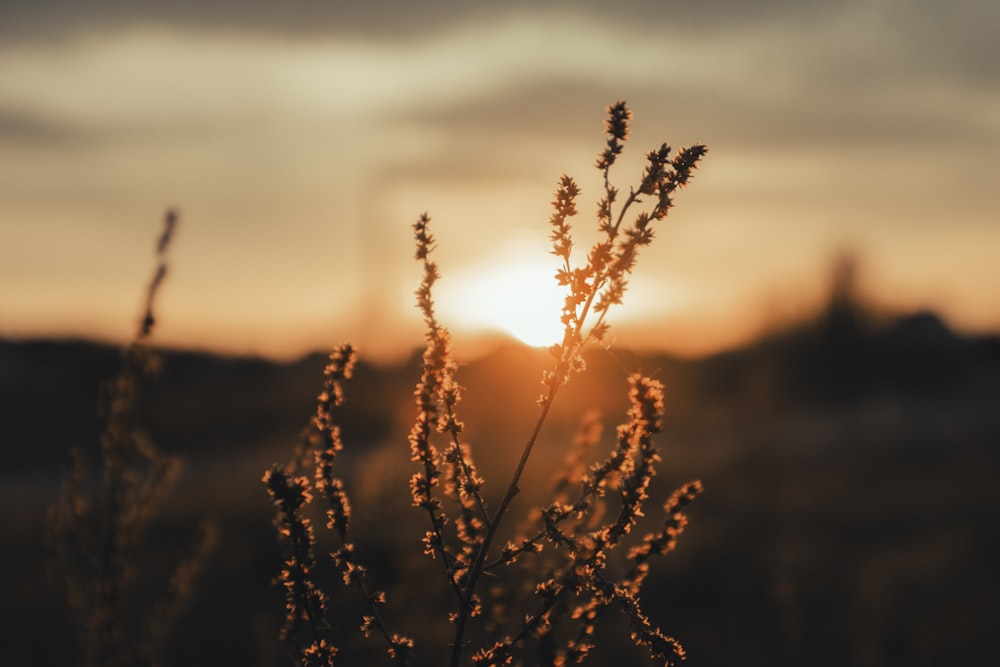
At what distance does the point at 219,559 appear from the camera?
10.0 metres

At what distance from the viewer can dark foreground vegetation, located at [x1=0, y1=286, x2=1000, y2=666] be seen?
7461 mm

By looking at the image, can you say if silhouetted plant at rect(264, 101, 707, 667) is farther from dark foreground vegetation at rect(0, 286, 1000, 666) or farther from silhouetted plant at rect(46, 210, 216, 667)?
silhouetted plant at rect(46, 210, 216, 667)

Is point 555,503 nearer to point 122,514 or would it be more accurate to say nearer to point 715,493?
point 122,514

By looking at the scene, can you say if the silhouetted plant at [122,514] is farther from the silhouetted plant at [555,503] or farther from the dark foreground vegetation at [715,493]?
the silhouetted plant at [555,503]

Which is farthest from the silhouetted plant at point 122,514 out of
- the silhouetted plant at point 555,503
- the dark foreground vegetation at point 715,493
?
the silhouetted plant at point 555,503

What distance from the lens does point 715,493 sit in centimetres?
Result: 1366

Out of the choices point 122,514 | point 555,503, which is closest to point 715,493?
point 122,514

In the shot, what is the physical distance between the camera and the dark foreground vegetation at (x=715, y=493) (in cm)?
746

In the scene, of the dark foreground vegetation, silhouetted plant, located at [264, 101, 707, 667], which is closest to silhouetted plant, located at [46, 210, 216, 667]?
the dark foreground vegetation

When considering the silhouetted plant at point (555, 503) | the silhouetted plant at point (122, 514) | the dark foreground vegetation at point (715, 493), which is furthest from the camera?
the dark foreground vegetation at point (715, 493)

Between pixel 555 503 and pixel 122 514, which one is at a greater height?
pixel 555 503

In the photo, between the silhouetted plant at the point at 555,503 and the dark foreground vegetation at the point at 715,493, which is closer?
the silhouetted plant at the point at 555,503

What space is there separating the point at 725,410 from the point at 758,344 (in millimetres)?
7343

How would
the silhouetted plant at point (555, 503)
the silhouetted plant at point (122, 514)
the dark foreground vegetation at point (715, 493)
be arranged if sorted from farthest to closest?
the dark foreground vegetation at point (715, 493)
the silhouetted plant at point (122, 514)
the silhouetted plant at point (555, 503)
